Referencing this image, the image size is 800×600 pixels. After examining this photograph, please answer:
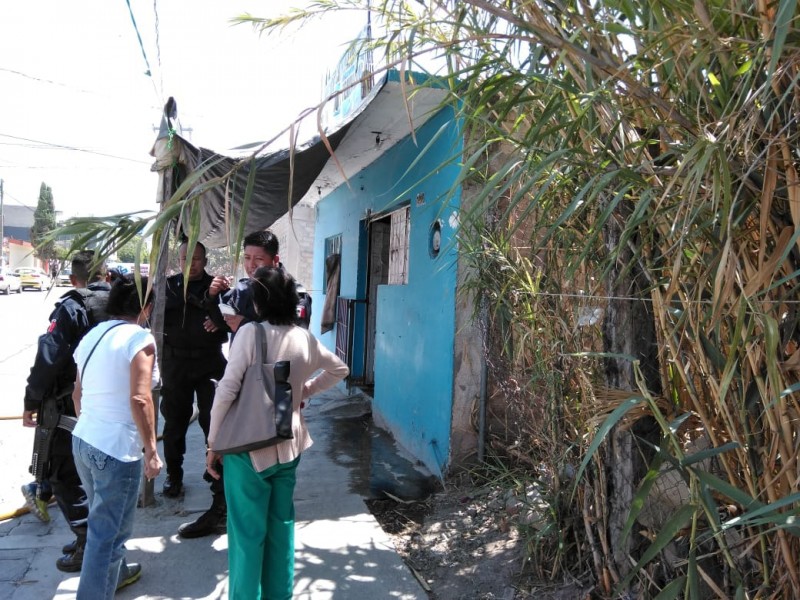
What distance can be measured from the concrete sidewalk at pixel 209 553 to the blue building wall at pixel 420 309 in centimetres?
59

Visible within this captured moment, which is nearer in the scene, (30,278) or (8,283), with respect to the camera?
(8,283)

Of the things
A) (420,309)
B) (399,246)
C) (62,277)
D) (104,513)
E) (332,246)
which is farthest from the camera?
(332,246)

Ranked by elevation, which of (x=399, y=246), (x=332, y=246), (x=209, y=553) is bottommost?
(x=209, y=553)

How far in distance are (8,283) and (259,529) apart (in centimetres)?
3561

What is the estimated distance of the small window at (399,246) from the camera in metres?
6.12

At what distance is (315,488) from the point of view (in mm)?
4527

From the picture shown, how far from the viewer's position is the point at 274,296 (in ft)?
8.76

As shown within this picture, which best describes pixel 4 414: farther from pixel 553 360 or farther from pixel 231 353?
pixel 553 360

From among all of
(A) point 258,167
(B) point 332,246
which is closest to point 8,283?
(B) point 332,246

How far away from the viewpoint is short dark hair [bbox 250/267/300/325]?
2.67 meters

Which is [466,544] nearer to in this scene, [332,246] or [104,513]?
[104,513]

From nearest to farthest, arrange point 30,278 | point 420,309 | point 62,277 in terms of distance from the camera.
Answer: point 62,277
point 420,309
point 30,278

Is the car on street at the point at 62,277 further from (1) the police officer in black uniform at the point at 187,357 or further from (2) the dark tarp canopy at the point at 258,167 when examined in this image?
(2) the dark tarp canopy at the point at 258,167

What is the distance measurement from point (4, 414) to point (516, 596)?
5.85 meters
